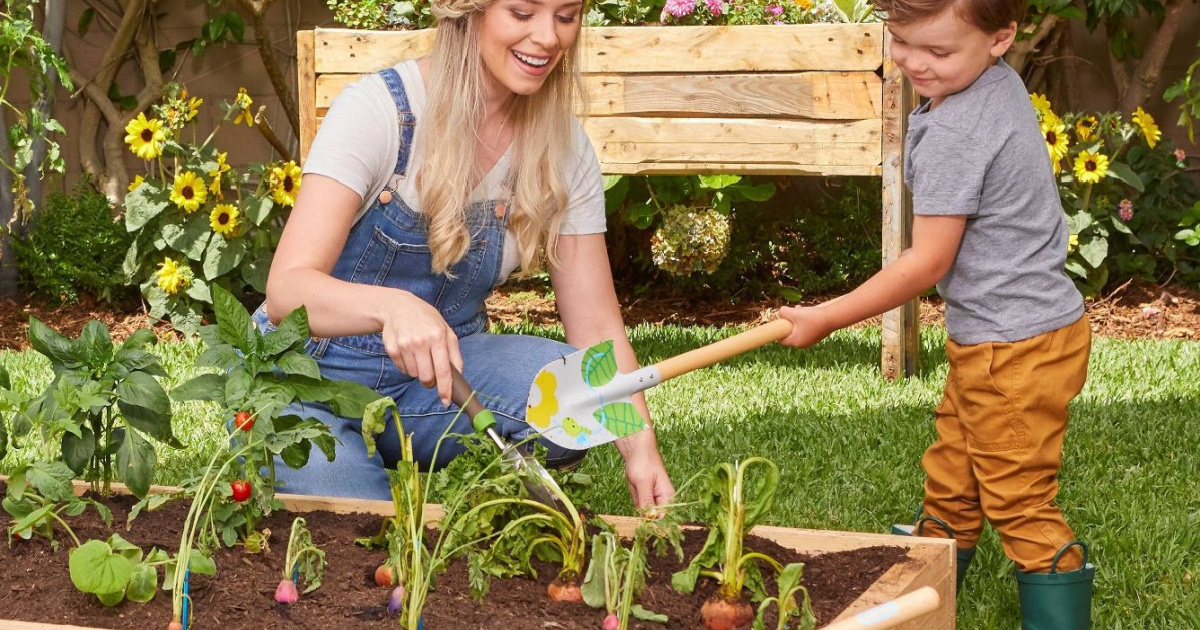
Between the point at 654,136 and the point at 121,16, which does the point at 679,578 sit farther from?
the point at 121,16

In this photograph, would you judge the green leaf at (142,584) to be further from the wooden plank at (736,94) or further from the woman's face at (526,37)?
the wooden plank at (736,94)

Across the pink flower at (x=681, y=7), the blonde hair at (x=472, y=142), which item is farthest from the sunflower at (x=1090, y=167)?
the blonde hair at (x=472, y=142)

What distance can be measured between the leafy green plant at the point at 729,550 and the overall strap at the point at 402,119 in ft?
2.77

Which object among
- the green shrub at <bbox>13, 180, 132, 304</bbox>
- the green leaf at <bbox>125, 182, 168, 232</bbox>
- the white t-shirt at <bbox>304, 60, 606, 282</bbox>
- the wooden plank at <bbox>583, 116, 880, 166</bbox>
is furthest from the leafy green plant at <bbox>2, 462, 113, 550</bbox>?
the green shrub at <bbox>13, 180, 132, 304</bbox>

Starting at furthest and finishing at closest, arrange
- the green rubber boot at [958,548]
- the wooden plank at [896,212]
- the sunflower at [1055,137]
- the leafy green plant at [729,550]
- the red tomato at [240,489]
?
1. the sunflower at [1055,137]
2. the wooden plank at [896,212]
3. the green rubber boot at [958,548]
4. the red tomato at [240,489]
5. the leafy green plant at [729,550]

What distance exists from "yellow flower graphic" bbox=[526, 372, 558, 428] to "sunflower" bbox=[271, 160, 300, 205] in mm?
2896

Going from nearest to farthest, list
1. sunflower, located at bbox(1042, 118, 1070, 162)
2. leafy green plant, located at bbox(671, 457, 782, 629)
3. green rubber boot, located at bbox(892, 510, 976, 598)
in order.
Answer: leafy green plant, located at bbox(671, 457, 782, 629) → green rubber boot, located at bbox(892, 510, 976, 598) → sunflower, located at bbox(1042, 118, 1070, 162)

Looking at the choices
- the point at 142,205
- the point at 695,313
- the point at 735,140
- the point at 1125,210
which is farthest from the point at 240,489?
the point at 1125,210

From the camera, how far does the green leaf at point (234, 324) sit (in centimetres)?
156

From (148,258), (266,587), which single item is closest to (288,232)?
(266,587)

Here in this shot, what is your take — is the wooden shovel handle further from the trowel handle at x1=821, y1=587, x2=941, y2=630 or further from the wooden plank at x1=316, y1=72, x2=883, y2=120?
the wooden plank at x1=316, y1=72, x2=883, y2=120

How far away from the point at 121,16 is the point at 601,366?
181 inches

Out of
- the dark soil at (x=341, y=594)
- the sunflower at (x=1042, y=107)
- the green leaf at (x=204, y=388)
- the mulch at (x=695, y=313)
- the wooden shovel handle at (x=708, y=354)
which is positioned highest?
the sunflower at (x=1042, y=107)

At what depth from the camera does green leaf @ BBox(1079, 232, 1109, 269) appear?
443 centimetres
